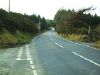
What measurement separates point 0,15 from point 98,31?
19.6m

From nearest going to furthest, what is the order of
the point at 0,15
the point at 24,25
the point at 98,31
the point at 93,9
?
the point at 0,15 < the point at 98,31 < the point at 93,9 < the point at 24,25

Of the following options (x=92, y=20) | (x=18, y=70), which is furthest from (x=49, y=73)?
(x=92, y=20)

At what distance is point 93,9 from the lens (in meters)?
75.1

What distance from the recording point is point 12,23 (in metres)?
56.7

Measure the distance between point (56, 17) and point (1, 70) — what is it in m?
119

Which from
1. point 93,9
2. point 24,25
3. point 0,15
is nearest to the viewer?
point 0,15

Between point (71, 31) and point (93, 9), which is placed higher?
point (93, 9)

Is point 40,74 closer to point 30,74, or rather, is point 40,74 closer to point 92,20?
point 30,74

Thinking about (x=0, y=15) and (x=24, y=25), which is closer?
(x=0, y=15)

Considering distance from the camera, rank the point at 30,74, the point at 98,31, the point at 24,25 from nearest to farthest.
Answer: the point at 30,74 < the point at 98,31 < the point at 24,25

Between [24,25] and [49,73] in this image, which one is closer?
[49,73]

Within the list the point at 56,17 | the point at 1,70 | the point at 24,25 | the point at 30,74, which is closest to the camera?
the point at 30,74

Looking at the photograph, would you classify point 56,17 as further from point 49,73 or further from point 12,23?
point 49,73

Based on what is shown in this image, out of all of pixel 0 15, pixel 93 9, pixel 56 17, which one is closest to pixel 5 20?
pixel 0 15
